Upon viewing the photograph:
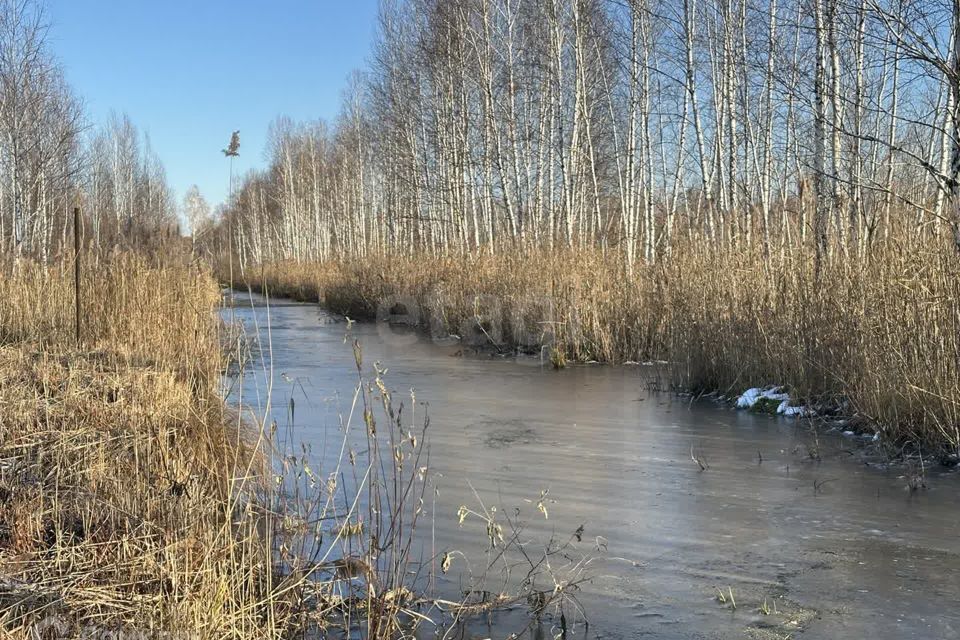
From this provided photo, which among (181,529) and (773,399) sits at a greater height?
(181,529)

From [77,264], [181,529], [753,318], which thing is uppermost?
[77,264]

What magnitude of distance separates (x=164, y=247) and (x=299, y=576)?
7.00 m

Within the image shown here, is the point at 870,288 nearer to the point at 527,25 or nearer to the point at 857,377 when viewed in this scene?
the point at 857,377

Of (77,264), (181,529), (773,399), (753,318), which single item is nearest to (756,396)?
(773,399)

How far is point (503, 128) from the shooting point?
1970 cm

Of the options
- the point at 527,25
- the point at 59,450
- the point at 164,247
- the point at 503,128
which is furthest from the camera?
the point at 503,128

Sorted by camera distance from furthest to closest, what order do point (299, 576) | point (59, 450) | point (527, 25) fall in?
point (527, 25)
point (59, 450)
point (299, 576)

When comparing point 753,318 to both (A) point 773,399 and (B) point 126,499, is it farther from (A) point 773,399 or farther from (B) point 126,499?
(B) point 126,499

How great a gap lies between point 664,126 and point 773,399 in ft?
39.8

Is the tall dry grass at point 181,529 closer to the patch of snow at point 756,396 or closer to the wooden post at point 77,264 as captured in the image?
the wooden post at point 77,264

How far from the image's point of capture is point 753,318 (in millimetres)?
7938

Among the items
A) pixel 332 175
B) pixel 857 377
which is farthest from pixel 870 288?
pixel 332 175

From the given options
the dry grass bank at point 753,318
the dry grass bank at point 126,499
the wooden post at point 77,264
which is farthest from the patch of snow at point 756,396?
the wooden post at point 77,264

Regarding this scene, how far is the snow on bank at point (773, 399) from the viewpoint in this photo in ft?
23.5
